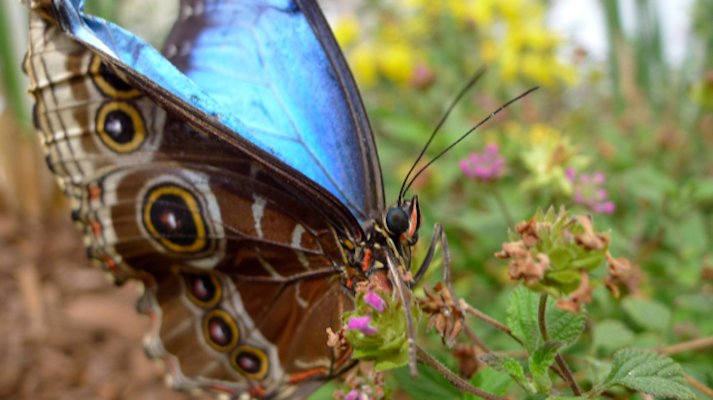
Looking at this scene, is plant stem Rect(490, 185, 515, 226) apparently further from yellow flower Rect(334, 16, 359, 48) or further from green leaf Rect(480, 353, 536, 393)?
yellow flower Rect(334, 16, 359, 48)

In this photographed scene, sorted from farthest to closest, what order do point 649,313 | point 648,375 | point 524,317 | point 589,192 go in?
point 589,192 → point 649,313 → point 524,317 → point 648,375

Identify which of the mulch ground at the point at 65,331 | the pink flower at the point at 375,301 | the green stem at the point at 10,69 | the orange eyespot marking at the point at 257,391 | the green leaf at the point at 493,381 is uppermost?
the green stem at the point at 10,69

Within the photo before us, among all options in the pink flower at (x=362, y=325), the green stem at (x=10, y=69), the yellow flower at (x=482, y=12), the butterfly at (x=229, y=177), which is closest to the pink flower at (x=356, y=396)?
the butterfly at (x=229, y=177)

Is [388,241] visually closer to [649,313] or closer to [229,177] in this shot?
[229,177]

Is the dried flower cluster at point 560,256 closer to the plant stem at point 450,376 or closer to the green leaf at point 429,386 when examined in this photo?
the plant stem at point 450,376

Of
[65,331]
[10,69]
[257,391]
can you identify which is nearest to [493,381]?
[257,391]

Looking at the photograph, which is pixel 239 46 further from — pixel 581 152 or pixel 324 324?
pixel 581 152

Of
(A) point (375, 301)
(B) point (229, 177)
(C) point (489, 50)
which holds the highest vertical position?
(C) point (489, 50)

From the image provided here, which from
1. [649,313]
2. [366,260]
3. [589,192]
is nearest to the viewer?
[366,260]

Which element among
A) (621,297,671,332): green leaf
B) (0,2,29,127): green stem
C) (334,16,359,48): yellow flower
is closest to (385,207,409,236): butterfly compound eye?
(621,297,671,332): green leaf
